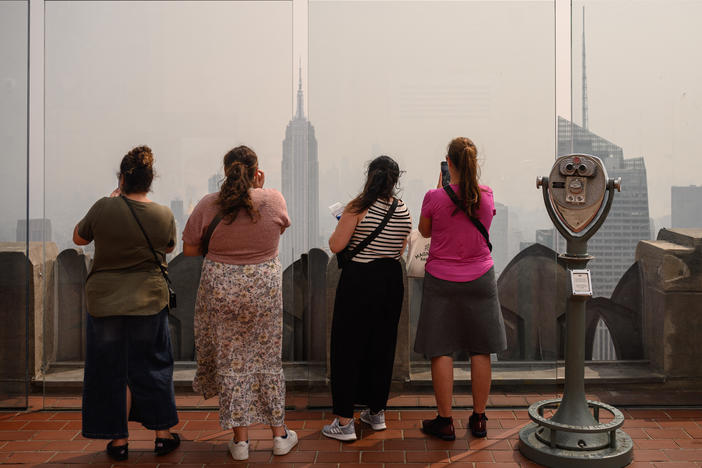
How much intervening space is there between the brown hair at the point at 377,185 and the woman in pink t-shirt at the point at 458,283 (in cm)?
22

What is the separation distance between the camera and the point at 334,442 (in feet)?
13.6

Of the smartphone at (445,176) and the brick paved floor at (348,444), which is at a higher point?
the smartphone at (445,176)

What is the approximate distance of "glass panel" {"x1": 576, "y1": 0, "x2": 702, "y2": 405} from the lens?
478cm

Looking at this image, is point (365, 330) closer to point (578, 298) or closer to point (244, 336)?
point (244, 336)

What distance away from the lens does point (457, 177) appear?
4.06 m

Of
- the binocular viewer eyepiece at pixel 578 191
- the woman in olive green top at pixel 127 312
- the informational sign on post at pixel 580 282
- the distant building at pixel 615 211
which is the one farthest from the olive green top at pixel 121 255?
the distant building at pixel 615 211

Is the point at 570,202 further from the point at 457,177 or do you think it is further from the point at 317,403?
the point at 317,403

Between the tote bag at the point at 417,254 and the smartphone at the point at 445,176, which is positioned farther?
the tote bag at the point at 417,254

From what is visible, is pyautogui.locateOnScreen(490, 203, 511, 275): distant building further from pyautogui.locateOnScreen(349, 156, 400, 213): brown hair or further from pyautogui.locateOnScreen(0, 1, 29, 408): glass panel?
pyautogui.locateOnScreen(0, 1, 29, 408): glass panel

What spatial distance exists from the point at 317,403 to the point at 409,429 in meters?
0.72

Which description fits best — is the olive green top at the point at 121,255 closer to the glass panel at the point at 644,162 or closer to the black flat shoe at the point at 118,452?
the black flat shoe at the point at 118,452

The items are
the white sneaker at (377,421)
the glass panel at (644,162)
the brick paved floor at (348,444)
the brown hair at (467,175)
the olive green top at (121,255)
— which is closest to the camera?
the olive green top at (121,255)

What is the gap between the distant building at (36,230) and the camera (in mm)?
4898

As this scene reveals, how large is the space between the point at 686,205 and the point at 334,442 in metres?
2.78
